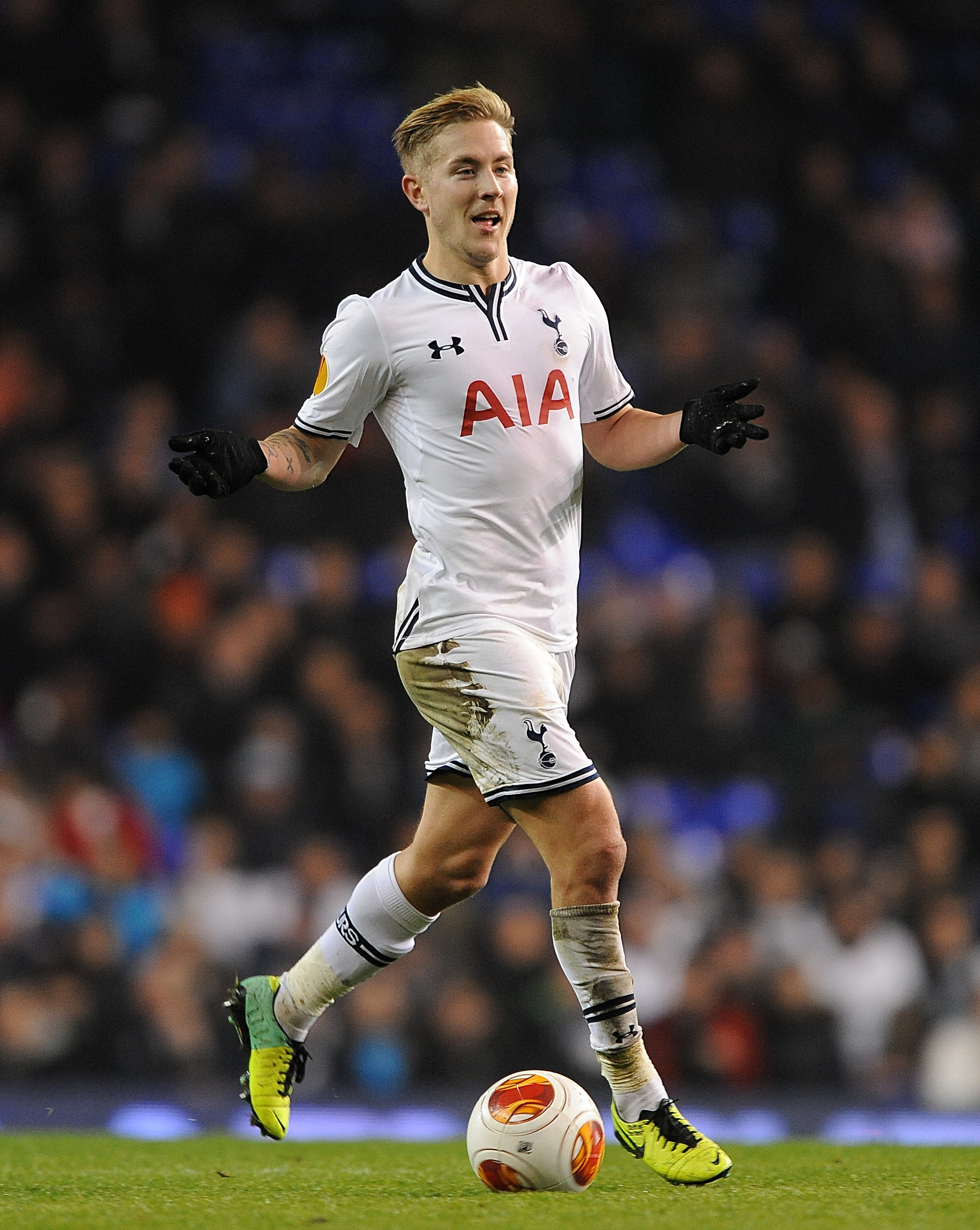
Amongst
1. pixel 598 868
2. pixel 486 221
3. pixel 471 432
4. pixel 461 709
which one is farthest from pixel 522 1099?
pixel 486 221

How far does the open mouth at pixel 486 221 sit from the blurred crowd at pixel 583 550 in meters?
4.52

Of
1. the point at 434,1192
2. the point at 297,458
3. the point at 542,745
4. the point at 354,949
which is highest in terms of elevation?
the point at 297,458

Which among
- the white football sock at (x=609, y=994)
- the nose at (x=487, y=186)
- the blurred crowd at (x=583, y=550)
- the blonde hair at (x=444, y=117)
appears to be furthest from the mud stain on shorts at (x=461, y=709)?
the blurred crowd at (x=583, y=550)

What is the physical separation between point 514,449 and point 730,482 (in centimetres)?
626

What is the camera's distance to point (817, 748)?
9742 millimetres

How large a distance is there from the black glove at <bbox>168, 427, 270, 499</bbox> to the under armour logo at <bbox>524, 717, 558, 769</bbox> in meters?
0.91

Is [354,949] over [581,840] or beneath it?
beneath

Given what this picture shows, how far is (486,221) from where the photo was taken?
4.64 metres

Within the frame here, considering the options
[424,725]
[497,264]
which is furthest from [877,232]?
[497,264]

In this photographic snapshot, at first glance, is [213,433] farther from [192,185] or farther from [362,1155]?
[192,185]

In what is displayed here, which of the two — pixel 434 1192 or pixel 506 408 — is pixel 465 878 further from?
pixel 506 408

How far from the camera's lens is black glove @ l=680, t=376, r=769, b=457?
4434 millimetres

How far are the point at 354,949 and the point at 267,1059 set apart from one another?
1.40 ft

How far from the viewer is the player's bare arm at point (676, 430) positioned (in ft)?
14.6
